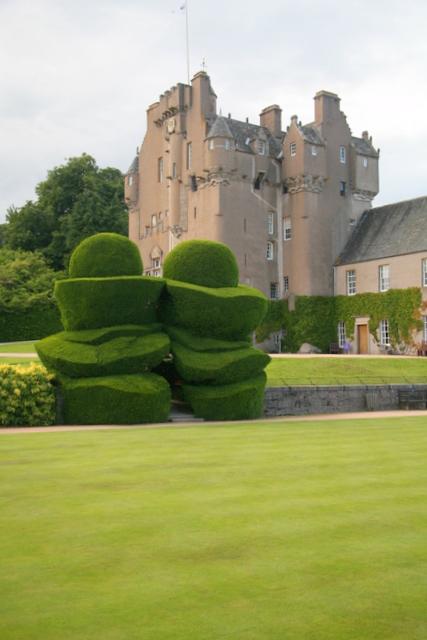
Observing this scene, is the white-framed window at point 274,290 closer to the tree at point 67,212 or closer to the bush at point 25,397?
the tree at point 67,212

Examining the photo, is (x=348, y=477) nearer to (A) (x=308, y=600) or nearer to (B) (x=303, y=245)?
(A) (x=308, y=600)

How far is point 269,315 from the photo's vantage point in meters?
47.1

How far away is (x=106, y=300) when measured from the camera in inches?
863

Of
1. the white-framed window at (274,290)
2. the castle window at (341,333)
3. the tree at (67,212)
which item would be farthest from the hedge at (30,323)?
the castle window at (341,333)

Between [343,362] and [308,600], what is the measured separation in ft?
90.1

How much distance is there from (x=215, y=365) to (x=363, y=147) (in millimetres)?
33425

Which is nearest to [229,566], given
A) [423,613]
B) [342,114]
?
[423,613]

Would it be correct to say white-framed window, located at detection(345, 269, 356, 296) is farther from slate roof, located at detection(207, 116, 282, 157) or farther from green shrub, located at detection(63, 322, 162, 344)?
Result: green shrub, located at detection(63, 322, 162, 344)

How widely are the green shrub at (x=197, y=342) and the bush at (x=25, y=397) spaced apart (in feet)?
14.4

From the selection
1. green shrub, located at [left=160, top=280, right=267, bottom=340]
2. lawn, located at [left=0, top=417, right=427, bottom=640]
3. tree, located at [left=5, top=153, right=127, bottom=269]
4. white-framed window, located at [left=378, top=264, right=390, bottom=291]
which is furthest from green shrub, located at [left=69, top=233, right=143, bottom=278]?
tree, located at [left=5, top=153, right=127, bottom=269]

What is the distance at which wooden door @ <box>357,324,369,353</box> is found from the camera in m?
45.1

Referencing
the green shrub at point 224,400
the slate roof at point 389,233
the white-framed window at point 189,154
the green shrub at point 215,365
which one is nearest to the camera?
the green shrub at point 215,365

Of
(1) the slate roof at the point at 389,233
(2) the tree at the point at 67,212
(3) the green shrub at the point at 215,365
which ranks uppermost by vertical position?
(2) the tree at the point at 67,212

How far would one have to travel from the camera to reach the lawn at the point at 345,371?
2797 centimetres
